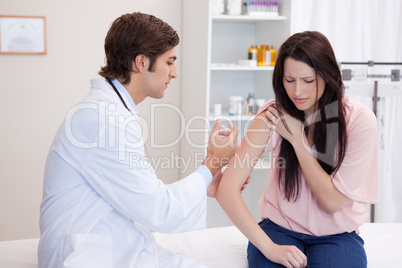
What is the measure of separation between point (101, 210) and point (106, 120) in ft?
0.90

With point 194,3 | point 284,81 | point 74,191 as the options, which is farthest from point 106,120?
point 194,3

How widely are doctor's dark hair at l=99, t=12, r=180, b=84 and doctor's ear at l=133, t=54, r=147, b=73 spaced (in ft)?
0.03

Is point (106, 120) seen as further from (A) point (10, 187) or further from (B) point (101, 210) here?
(A) point (10, 187)

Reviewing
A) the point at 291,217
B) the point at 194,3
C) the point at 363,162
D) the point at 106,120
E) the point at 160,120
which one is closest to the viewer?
the point at 106,120

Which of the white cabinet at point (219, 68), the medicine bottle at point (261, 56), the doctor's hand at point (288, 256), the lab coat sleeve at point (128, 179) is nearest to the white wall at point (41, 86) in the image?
the white cabinet at point (219, 68)

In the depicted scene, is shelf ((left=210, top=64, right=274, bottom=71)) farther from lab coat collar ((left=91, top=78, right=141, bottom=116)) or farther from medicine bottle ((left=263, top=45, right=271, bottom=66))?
→ lab coat collar ((left=91, top=78, right=141, bottom=116))

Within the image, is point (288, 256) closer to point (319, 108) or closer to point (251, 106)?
point (319, 108)

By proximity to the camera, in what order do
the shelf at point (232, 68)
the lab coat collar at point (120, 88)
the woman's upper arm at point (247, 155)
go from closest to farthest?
the lab coat collar at point (120, 88) → the woman's upper arm at point (247, 155) → the shelf at point (232, 68)

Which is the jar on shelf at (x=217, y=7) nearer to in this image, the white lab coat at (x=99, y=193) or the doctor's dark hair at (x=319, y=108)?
the doctor's dark hair at (x=319, y=108)

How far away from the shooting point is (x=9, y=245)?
189 cm

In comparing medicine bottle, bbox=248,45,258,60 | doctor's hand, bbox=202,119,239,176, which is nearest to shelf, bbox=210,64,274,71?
medicine bottle, bbox=248,45,258,60

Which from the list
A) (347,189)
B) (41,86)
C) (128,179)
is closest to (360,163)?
(347,189)

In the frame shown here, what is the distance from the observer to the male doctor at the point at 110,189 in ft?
4.63

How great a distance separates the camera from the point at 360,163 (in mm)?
1675
